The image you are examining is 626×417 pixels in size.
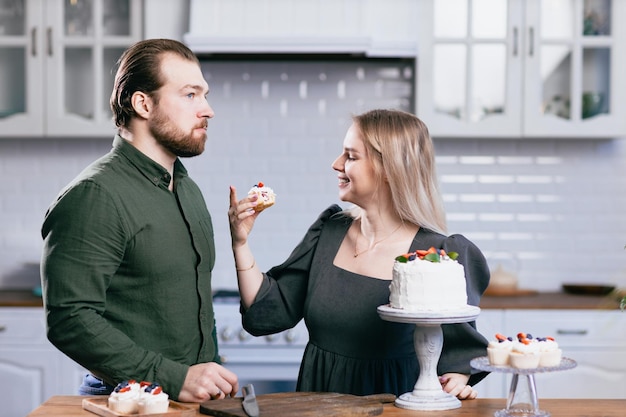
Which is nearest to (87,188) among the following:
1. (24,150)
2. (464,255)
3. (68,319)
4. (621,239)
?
(68,319)

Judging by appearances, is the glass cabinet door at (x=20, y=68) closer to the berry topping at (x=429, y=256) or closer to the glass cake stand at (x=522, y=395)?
the berry topping at (x=429, y=256)

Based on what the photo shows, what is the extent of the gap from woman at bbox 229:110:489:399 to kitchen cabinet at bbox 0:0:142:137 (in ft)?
7.08

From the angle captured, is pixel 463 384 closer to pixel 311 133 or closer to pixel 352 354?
pixel 352 354

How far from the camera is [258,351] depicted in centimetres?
437

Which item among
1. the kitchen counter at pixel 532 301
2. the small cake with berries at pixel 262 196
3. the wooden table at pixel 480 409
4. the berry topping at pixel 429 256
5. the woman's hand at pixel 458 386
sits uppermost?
the small cake with berries at pixel 262 196

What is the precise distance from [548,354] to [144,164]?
1129mm

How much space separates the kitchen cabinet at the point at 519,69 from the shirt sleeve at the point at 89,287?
2576 mm

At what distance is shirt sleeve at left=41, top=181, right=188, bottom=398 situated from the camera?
2232 mm

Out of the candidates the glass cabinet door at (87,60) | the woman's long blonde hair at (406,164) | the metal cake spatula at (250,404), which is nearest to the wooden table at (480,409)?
the metal cake spatula at (250,404)

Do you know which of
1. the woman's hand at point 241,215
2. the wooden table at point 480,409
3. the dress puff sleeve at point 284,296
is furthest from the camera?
the dress puff sleeve at point 284,296

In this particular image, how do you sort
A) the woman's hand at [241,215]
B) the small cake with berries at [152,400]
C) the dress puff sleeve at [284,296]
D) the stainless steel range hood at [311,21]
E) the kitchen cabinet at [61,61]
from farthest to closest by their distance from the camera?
→ the kitchen cabinet at [61,61], the stainless steel range hood at [311,21], the dress puff sleeve at [284,296], the woman's hand at [241,215], the small cake with berries at [152,400]

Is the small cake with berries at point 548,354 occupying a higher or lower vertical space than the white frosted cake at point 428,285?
lower

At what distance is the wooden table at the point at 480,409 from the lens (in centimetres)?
221

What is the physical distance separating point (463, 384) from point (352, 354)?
13.4 inches
